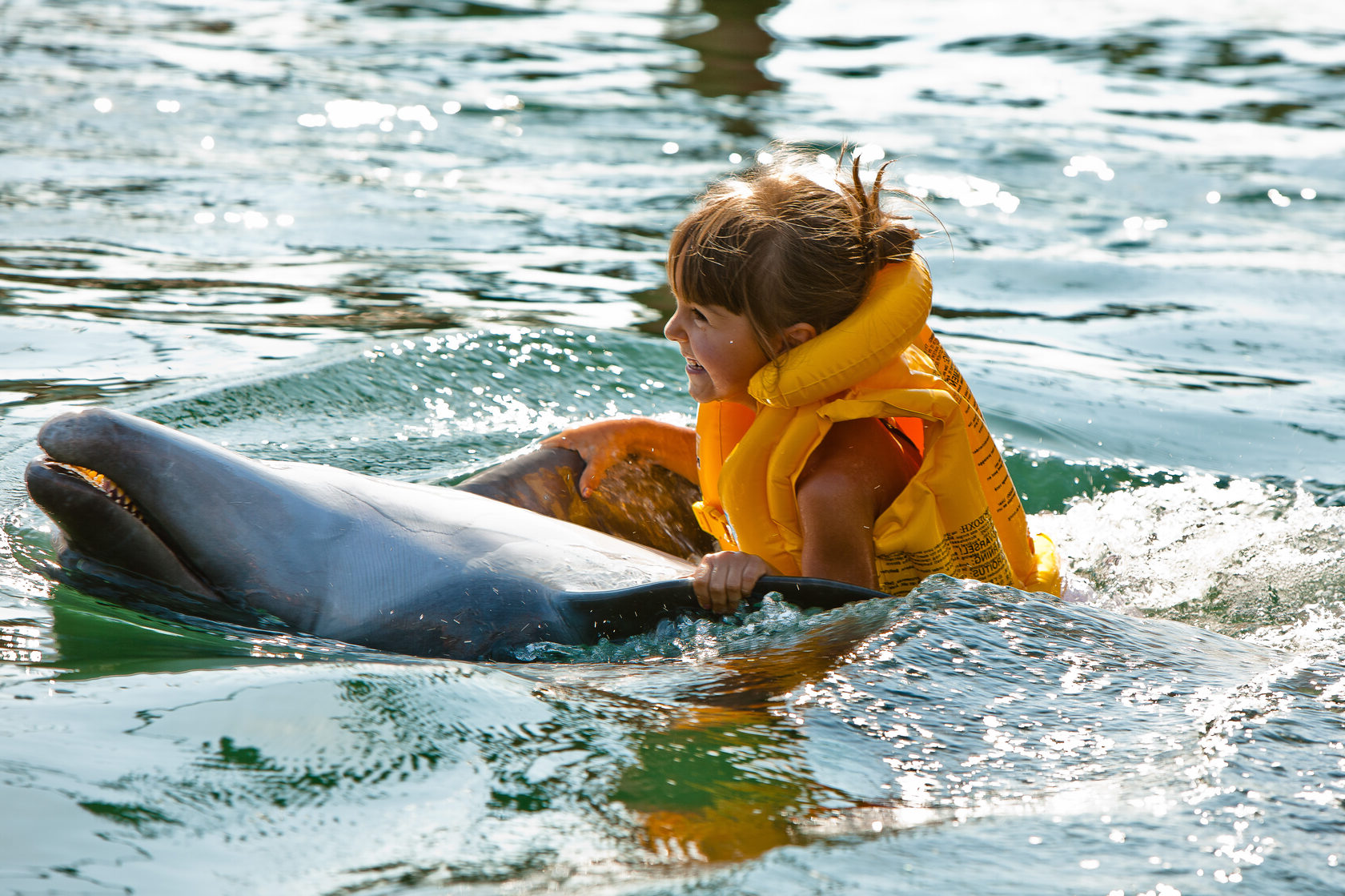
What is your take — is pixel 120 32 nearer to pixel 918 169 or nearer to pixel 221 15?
pixel 221 15

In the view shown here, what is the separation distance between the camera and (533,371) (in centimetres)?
607

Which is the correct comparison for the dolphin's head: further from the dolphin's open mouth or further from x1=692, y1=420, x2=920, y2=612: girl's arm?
x1=692, y1=420, x2=920, y2=612: girl's arm

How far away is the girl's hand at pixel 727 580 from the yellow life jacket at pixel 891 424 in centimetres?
28

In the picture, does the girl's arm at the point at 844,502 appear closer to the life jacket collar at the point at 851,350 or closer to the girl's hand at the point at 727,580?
the girl's hand at the point at 727,580

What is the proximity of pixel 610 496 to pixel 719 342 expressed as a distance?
891mm

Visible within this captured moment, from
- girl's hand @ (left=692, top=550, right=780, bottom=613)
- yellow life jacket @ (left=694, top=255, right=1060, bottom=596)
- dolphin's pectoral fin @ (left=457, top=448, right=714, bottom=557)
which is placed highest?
yellow life jacket @ (left=694, top=255, right=1060, bottom=596)

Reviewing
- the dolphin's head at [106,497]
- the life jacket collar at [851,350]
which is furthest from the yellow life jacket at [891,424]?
the dolphin's head at [106,497]

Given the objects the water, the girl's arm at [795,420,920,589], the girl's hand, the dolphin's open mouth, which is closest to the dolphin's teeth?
the dolphin's open mouth

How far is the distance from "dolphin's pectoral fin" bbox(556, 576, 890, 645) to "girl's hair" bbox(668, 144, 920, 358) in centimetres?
63

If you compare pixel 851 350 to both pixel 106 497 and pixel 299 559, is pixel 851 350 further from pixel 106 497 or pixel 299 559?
pixel 106 497

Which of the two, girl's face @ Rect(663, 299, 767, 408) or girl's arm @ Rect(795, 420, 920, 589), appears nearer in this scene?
girl's arm @ Rect(795, 420, 920, 589)

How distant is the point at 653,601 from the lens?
10.6 feet

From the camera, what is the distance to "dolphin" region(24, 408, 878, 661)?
3104 mm

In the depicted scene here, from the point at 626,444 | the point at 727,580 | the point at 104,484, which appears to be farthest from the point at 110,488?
the point at 626,444
